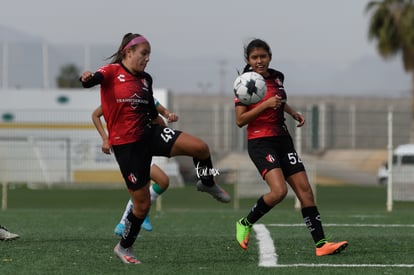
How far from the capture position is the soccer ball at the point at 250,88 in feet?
30.0

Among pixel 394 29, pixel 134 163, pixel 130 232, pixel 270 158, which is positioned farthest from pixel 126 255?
pixel 394 29

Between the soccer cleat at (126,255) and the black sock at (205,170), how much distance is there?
3.59 feet

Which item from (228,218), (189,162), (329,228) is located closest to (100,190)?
(189,162)

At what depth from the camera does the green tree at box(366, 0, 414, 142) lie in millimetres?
45688

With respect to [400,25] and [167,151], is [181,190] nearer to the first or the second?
[400,25]

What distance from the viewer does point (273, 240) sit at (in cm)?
1064

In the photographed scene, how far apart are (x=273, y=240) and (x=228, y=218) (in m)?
4.95

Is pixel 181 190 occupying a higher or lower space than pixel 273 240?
lower

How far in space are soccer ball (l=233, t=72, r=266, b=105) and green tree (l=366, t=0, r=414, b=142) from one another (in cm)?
3705

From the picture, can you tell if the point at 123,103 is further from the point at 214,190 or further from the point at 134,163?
the point at 214,190

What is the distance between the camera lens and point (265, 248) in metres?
9.84

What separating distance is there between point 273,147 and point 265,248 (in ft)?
3.53

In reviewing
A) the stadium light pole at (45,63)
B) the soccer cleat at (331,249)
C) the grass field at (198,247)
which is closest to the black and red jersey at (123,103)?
the grass field at (198,247)

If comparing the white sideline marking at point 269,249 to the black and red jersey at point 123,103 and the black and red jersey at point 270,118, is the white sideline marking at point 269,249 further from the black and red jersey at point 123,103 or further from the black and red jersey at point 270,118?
the black and red jersey at point 123,103
